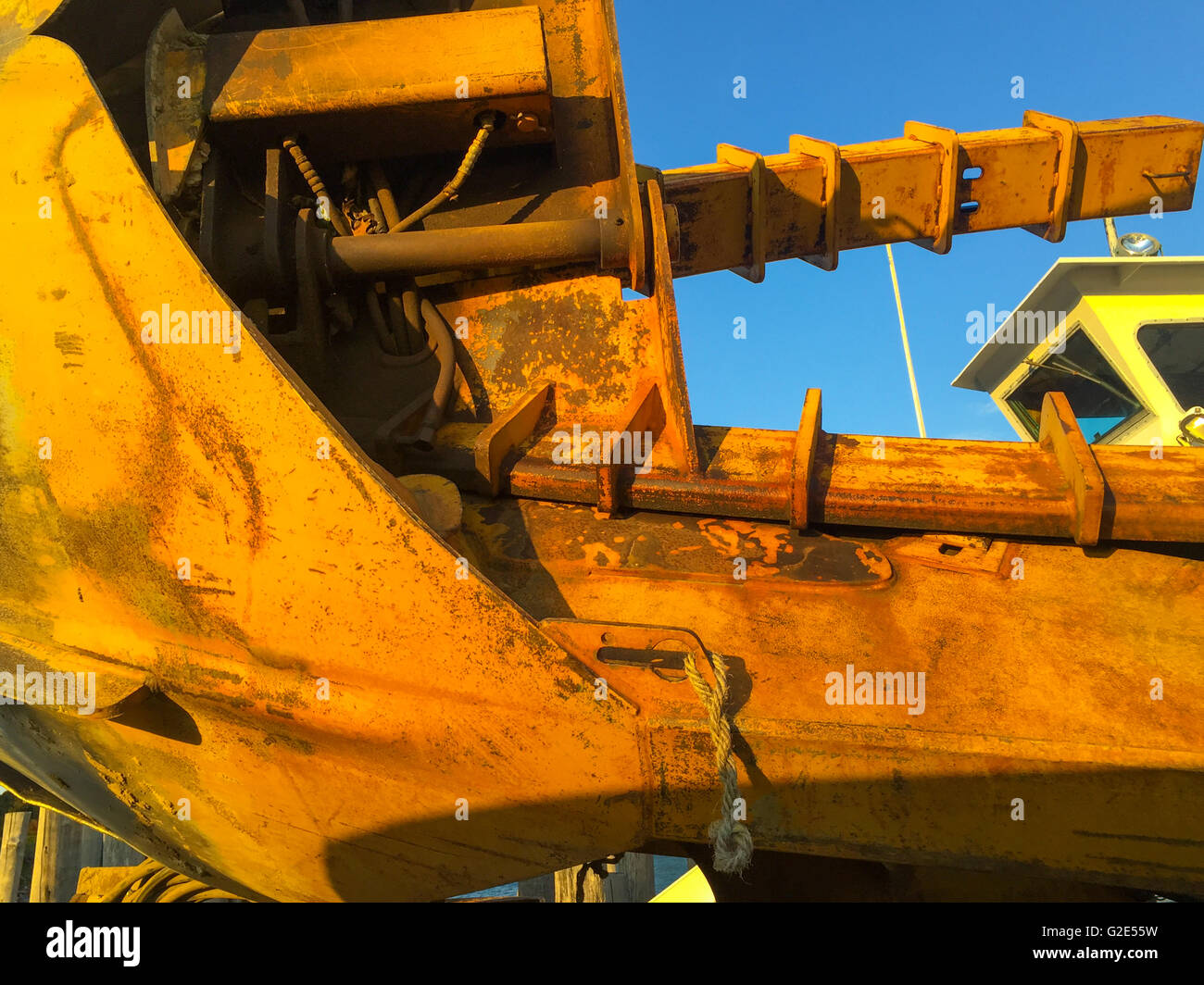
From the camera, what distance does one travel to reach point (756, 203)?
385 cm

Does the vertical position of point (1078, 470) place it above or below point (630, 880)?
above

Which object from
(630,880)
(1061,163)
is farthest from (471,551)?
(630,880)

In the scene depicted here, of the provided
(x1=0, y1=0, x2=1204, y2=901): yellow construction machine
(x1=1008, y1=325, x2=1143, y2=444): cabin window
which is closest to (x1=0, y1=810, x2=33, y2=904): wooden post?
(x1=0, y1=0, x2=1204, y2=901): yellow construction machine

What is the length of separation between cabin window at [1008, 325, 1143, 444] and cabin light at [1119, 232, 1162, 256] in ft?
Answer: 2.39

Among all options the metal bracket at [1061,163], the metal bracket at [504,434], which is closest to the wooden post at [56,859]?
the metal bracket at [504,434]

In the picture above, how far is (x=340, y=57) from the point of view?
2.86m

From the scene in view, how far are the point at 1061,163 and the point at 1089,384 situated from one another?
4.24m

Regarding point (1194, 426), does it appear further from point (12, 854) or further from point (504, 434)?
point (12, 854)

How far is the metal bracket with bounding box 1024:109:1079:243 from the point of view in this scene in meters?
3.96

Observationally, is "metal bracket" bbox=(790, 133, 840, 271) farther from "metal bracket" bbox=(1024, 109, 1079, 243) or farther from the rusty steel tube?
the rusty steel tube

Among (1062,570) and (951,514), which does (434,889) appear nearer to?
(951,514)

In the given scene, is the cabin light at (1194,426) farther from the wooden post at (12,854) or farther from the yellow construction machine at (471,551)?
the wooden post at (12,854)

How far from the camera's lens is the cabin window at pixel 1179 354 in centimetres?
702

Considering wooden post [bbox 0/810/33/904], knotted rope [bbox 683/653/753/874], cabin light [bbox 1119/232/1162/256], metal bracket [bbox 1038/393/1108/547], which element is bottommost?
wooden post [bbox 0/810/33/904]
